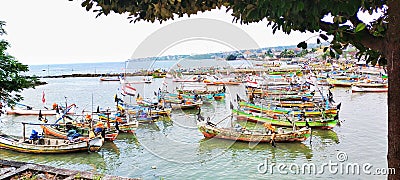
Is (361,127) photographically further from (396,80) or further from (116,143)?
(396,80)

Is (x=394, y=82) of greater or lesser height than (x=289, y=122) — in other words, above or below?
above

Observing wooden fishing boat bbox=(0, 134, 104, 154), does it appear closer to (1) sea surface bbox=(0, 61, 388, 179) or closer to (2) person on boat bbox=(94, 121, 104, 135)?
(1) sea surface bbox=(0, 61, 388, 179)

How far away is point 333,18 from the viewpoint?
201 cm

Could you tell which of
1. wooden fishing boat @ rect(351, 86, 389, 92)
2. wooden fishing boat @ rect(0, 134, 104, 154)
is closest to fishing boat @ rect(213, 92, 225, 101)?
wooden fishing boat @ rect(351, 86, 389, 92)

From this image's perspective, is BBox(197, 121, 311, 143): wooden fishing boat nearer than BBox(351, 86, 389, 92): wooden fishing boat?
Yes

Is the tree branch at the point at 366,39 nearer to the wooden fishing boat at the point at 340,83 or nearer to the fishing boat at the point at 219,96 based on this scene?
the fishing boat at the point at 219,96

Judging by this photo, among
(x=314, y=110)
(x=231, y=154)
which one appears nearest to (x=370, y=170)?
(x=231, y=154)

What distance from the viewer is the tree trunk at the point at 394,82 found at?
1.72 m

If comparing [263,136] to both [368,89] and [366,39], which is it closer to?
[366,39]

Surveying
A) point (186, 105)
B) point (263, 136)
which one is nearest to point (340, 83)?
point (186, 105)

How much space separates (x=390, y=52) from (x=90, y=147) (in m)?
12.1

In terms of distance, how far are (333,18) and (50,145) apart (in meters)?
12.1

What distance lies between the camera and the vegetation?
1733 millimetres

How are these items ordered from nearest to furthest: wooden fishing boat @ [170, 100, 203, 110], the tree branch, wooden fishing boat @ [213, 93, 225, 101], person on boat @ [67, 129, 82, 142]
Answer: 1. the tree branch
2. person on boat @ [67, 129, 82, 142]
3. wooden fishing boat @ [170, 100, 203, 110]
4. wooden fishing boat @ [213, 93, 225, 101]
